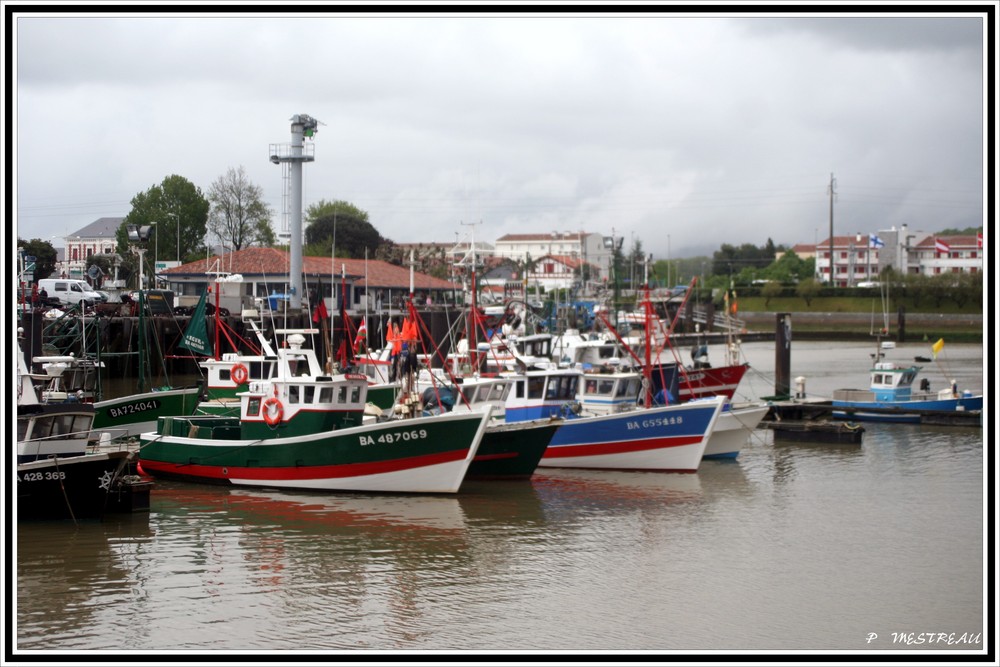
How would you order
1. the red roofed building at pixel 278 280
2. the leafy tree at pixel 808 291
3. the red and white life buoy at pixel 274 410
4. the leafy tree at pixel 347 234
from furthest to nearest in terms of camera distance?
the leafy tree at pixel 808 291, the leafy tree at pixel 347 234, the red roofed building at pixel 278 280, the red and white life buoy at pixel 274 410

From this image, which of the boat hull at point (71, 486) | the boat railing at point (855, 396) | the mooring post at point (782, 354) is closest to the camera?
the boat hull at point (71, 486)

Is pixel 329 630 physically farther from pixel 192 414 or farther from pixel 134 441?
pixel 192 414

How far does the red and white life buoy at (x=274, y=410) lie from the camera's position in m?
23.4

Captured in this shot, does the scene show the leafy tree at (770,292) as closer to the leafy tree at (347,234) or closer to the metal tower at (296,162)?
the leafy tree at (347,234)

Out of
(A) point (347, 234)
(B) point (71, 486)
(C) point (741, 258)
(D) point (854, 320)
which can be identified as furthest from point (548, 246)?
(B) point (71, 486)

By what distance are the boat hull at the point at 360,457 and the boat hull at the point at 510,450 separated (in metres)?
2.31

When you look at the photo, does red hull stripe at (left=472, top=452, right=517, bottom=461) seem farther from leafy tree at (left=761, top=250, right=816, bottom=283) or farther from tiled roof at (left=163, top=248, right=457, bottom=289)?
leafy tree at (left=761, top=250, right=816, bottom=283)

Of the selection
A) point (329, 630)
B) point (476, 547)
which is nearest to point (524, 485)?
point (476, 547)

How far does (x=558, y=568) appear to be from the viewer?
18.2 meters

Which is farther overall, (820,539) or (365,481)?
(365,481)

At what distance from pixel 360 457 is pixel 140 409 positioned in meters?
7.68

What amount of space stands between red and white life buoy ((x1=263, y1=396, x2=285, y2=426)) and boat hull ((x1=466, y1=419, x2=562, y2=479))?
4.62 meters

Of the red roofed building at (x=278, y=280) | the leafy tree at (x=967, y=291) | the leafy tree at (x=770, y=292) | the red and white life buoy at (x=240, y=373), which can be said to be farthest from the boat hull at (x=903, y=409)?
the leafy tree at (x=770, y=292)

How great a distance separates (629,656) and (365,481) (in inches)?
456
